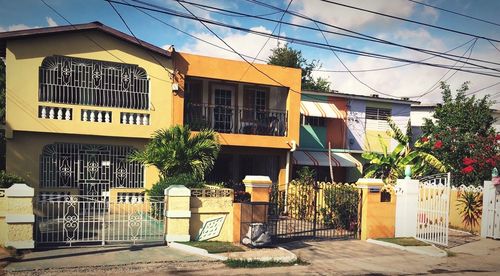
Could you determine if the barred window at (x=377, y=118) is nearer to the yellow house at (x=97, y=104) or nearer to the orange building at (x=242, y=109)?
the orange building at (x=242, y=109)

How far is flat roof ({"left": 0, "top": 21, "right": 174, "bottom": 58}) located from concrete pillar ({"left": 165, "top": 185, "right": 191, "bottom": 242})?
6.84 meters

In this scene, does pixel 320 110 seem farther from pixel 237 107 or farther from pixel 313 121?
pixel 237 107

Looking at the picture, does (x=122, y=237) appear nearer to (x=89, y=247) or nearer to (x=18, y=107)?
(x=89, y=247)

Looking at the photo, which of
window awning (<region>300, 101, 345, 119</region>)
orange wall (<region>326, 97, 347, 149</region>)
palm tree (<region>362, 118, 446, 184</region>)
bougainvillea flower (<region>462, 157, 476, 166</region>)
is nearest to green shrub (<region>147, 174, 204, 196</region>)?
palm tree (<region>362, 118, 446, 184</region>)

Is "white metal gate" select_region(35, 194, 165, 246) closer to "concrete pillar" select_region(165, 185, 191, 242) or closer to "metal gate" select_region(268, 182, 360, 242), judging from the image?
"concrete pillar" select_region(165, 185, 191, 242)

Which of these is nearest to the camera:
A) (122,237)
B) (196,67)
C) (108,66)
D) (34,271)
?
(34,271)

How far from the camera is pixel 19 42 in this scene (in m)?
14.7

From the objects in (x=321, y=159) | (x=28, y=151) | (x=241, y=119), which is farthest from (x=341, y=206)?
(x=28, y=151)

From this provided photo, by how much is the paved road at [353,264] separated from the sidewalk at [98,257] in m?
0.22

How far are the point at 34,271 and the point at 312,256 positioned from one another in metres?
6.35

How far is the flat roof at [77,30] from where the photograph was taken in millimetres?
14398

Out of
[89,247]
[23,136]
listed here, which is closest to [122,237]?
[89,247]

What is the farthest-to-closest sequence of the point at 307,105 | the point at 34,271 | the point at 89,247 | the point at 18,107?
the point at 307,105 < the point at 18,107 < the point at 89,247 < the point at 34,271

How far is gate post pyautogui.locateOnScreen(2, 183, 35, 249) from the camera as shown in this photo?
9.99m
